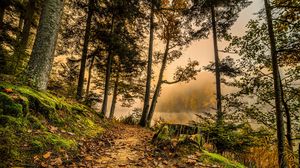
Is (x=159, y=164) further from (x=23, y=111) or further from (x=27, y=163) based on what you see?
(x=23, y=111)

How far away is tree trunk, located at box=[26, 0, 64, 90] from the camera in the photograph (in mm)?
5508

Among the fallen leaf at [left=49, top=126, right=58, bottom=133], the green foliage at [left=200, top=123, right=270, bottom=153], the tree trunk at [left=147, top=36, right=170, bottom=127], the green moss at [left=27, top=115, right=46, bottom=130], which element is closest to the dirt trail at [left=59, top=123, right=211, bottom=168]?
the fallen leaf at [left=49, top=126, right=58, bottom=133]

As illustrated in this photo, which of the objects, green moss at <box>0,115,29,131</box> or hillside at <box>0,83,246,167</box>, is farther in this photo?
green moss at <box>0,115,29,131</box>

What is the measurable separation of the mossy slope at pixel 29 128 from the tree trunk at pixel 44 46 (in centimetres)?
101

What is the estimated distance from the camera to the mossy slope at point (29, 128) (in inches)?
115

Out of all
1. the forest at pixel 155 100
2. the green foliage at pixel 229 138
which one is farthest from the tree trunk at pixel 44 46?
the green foliage at pixel 229 138

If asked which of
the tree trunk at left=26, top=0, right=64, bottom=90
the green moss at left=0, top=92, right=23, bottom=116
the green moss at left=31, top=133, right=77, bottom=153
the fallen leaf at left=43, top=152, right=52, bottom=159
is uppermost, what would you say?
the tree trunk at left=26, top=0, right=64, bottom=90

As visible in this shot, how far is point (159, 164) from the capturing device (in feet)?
12.2

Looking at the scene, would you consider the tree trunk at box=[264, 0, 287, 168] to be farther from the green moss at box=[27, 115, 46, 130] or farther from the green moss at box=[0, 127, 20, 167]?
the green moss at box=[0, 127, 20, 167]

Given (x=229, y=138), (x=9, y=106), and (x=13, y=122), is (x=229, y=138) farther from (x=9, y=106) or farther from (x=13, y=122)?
(x=9, y=106)

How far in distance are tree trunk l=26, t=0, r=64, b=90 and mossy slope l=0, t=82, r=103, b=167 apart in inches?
39.6

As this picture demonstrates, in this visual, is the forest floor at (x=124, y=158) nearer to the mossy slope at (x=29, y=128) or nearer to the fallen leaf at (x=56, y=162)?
the fallen leaf at (x=56, y=162)

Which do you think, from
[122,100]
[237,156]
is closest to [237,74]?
[237,156]

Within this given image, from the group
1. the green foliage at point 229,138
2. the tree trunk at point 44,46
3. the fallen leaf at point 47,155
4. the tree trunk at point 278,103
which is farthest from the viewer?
the tree trunk at point 278,103
